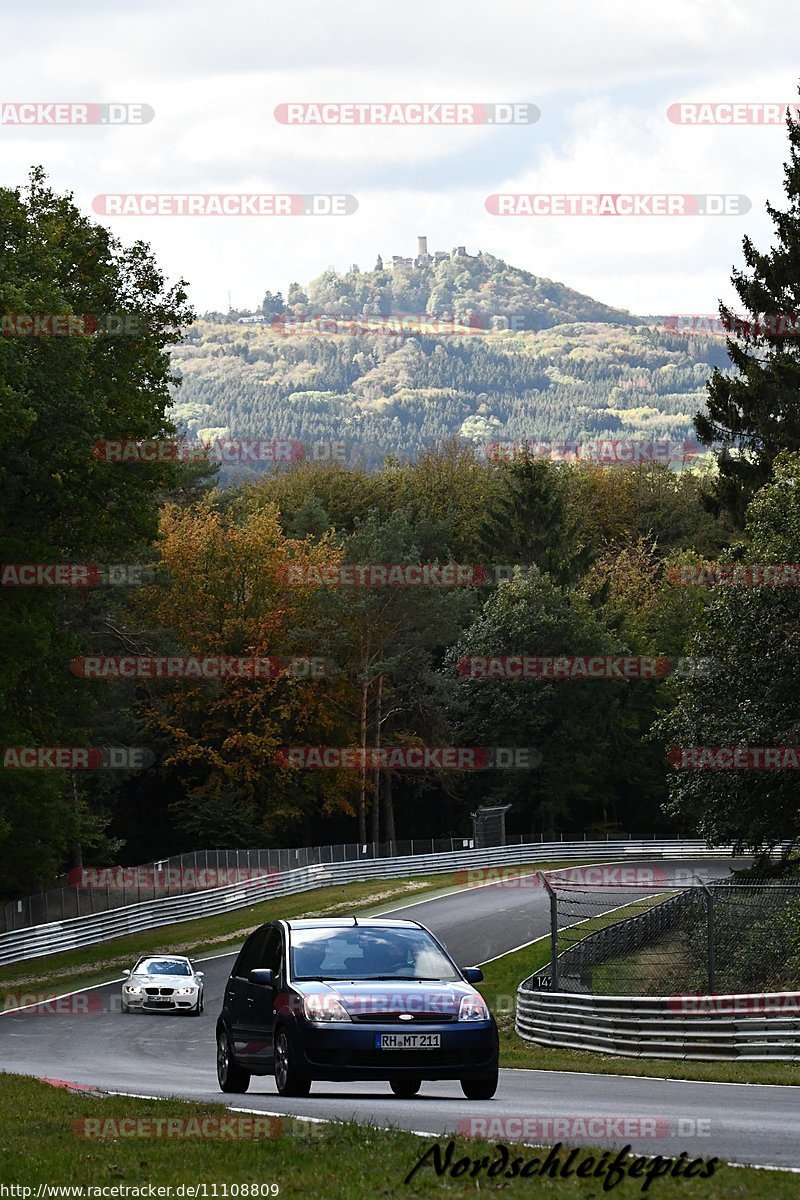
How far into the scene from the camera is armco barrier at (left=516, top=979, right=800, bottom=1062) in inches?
748

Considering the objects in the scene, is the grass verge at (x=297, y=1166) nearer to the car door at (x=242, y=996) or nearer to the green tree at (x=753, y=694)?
the car door at (x=242, y=996)

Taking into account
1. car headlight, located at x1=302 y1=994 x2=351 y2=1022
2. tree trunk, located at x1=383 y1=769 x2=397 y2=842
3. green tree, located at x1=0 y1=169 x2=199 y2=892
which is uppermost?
green tree, located at x1=0 y1=169 x2=199 y2=892

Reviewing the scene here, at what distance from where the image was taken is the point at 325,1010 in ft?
44.7

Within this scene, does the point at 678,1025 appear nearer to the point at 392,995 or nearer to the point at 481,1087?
the point at 481,1087

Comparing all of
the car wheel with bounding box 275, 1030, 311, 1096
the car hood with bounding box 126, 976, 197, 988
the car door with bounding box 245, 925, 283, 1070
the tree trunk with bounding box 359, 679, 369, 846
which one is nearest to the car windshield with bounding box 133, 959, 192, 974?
the car hood with bounding box 126, 976, 197, 988

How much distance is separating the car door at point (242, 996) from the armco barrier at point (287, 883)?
98.2ft

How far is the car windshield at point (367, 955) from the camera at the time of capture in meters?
14.3

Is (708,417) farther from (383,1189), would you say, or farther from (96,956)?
(383,1189)

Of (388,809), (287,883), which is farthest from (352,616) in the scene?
(287,883)

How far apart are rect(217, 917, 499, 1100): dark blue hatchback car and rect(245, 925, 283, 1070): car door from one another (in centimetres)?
1

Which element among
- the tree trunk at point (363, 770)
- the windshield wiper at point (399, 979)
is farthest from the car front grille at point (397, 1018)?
the tree trunk at point (363, 770)

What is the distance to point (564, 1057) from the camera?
2312 cm

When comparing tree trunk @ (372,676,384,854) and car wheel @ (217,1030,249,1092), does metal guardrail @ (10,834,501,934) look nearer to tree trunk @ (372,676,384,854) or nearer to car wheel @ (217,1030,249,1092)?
tree trunk @ (372,676,384,854)

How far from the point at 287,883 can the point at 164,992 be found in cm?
2641
